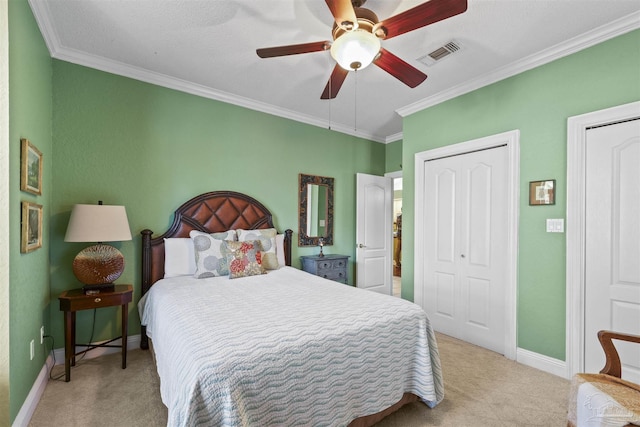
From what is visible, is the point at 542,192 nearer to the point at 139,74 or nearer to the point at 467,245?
the point at 467,245

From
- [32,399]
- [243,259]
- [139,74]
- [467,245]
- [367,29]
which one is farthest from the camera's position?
[467,245]

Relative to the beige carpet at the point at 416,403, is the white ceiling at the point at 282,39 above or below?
above

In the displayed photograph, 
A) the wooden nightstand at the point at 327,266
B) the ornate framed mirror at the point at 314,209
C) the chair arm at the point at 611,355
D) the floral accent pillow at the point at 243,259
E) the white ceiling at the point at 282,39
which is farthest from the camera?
the ornate framed mirror at the point at 314,209

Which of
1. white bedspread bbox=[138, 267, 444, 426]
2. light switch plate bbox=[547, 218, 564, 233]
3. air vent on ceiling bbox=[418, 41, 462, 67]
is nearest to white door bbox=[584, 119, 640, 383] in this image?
light switch plate bbox=[547, 218, 564, 233]

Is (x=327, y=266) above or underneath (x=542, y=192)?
underneath

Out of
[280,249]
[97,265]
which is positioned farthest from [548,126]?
[97,265]

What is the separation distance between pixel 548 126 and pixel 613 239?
104 cm

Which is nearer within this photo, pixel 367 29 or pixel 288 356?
pixel 288 356

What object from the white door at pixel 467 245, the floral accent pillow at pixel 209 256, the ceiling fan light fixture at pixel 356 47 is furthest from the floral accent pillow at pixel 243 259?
the white door at pixel 467 245

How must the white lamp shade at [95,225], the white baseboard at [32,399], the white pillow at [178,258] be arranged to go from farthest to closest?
→ the white pillow at [178,258] → the white lamp shade at [95,225] → the white baseboard at [32,399]

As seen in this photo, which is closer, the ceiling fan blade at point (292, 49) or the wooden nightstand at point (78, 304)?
the ceiling fan blade at point (292, 49)

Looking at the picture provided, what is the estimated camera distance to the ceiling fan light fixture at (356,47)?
1.66 metres

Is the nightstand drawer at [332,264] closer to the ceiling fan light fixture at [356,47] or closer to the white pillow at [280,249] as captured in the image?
the white pillow at [280,249]

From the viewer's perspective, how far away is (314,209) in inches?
166
